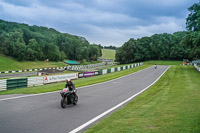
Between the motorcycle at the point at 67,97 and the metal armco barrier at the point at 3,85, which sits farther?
the metal armco barrier at the point at 3,85

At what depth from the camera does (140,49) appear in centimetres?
11175

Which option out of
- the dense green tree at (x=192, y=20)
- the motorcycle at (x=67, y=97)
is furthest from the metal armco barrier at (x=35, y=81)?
the dense green tree at (x=192, y=20)

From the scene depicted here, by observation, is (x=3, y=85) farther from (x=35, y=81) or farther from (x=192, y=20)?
(x=192, y=20)

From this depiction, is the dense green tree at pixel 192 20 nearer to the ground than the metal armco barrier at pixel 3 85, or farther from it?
farther from it

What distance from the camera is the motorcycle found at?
10702 mm

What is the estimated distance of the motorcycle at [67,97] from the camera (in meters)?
10.7

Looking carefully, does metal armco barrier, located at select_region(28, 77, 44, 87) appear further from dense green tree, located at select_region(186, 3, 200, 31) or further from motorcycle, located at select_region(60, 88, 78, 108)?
dense green tree, located at select_region(186, 3, 200, 31)

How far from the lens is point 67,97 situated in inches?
437

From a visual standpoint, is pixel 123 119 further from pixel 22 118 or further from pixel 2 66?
pixel 2 66

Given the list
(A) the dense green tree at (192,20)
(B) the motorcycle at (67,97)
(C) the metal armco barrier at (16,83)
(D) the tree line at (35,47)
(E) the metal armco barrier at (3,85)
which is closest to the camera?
(B) the motorcycle at (67,97)

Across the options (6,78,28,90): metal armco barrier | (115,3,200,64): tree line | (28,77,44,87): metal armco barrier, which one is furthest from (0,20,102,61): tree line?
(6,78,28,90): metal armco barrier

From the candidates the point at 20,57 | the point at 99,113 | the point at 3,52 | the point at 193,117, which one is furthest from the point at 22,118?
the point at 3,52

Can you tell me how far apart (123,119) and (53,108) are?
4.22 m

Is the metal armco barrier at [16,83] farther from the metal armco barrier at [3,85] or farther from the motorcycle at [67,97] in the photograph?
the motorcycle at [67,97]
